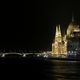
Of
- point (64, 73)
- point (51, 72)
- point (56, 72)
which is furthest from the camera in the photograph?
point (56, 72)

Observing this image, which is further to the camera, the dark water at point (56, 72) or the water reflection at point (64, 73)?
the dark water at point (56, 72)

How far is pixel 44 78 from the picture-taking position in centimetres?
6869

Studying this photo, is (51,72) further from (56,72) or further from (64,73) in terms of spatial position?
(64,73)

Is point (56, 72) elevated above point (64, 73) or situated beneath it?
elevated above

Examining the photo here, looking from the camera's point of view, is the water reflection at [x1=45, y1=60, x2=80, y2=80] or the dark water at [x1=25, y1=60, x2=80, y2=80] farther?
the dark water at [x1=25, y1=60, x2=80, y2=80]

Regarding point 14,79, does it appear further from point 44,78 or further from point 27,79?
point 44,78

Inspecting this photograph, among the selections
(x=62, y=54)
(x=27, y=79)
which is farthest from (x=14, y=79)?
(x=62, y=54)

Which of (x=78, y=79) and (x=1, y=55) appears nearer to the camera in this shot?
(x=78, y=79)

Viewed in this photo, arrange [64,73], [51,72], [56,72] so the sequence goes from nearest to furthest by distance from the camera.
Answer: [64,73] < [51,72] < [56,72]

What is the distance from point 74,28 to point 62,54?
1410cm

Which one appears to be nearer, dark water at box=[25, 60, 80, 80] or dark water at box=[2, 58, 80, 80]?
dark water at box=[2, 58, 80, 80]

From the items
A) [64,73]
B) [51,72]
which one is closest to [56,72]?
[51,72]

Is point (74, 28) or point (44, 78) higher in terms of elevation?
point (74, 28)

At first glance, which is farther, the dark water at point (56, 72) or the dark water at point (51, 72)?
the dark water at point (56, 72)
